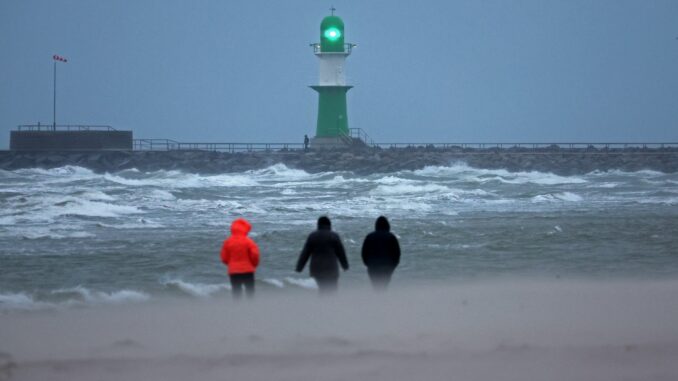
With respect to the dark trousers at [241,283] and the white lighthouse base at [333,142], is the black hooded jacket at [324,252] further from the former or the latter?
the white lighthouse base at [333,142]

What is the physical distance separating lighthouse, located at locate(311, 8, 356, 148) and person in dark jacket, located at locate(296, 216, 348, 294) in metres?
38.3

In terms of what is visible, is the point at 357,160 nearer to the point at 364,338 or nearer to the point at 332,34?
the point at 332,34

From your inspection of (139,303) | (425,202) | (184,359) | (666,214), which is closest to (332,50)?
(425,202)

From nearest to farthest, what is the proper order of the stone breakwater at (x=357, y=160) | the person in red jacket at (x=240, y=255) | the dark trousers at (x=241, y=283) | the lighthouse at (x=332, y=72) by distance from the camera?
the person in red jacket at (x=240, y=255) → the dark trousers at (x=241, y=283) → the lighthouse at (x=332, y=72) → the stone breakwater at (x=357, y=160)

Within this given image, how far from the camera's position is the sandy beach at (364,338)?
6.33m

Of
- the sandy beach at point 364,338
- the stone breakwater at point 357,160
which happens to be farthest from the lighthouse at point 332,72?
the sandy beach at point 364,338

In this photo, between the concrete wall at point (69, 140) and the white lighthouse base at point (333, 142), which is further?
the concrete wall at point (69, 140)

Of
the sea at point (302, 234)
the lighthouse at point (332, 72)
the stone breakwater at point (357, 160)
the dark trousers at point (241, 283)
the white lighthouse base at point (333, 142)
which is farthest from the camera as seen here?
the white lighthouse base at point (333, 142)

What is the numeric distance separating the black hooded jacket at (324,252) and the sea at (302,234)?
214 cm

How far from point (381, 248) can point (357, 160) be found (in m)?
39.6

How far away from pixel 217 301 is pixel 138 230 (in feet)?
33.9

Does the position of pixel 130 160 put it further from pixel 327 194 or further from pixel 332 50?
pixel 327 194

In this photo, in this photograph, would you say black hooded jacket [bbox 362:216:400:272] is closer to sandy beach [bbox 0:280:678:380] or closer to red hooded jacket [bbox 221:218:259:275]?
sandy beach [bbox 0:280:678:380]

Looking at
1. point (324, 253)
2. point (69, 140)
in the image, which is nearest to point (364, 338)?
point (324, 253)
